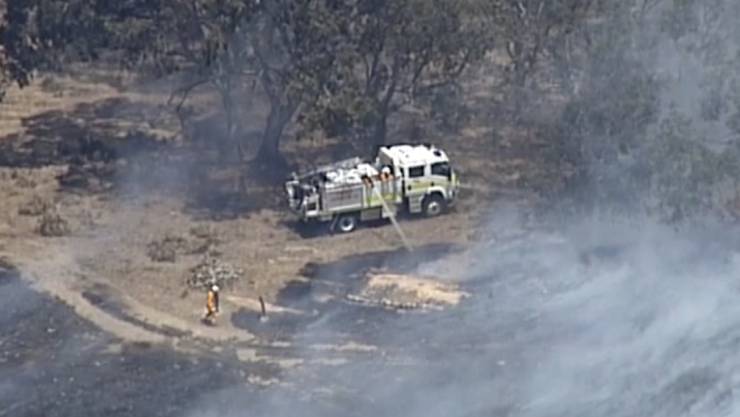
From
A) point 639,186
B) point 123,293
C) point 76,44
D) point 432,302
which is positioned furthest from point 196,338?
point 76,44

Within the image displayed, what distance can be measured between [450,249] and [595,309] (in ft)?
20.8

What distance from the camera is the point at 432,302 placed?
41.2 meters

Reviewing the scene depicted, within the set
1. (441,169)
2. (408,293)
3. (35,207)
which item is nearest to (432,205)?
(441,169)

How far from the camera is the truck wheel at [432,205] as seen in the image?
47.3m

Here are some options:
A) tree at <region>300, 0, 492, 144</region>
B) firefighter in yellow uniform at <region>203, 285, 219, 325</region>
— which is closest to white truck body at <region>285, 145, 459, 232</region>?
tree at <region>300, 0, 492, 144</region>

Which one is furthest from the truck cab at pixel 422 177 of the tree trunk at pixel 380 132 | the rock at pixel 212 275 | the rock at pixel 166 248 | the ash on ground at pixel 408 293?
the rock at pixel 166 248

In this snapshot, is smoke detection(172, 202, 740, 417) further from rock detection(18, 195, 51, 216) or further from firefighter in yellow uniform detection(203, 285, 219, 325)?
rock detection(18, 195, 51, 216)

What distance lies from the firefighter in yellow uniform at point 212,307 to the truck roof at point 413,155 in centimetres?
852

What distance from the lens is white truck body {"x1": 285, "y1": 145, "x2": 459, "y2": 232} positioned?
4588 centimetres

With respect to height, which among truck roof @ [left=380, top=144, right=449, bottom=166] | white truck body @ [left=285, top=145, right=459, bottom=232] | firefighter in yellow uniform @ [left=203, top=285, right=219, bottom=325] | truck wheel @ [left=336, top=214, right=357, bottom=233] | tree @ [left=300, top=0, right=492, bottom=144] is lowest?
firefighter in yellow uniform @ [left=203, top=285, right=219, bottom=325]

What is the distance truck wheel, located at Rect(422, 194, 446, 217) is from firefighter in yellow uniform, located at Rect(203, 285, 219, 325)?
28.7 ft

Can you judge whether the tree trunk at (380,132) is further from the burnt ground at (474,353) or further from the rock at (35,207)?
the rock at (35,207)

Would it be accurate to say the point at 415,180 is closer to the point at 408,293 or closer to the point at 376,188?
the point at 376,188

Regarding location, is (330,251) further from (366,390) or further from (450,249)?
(366,390)
